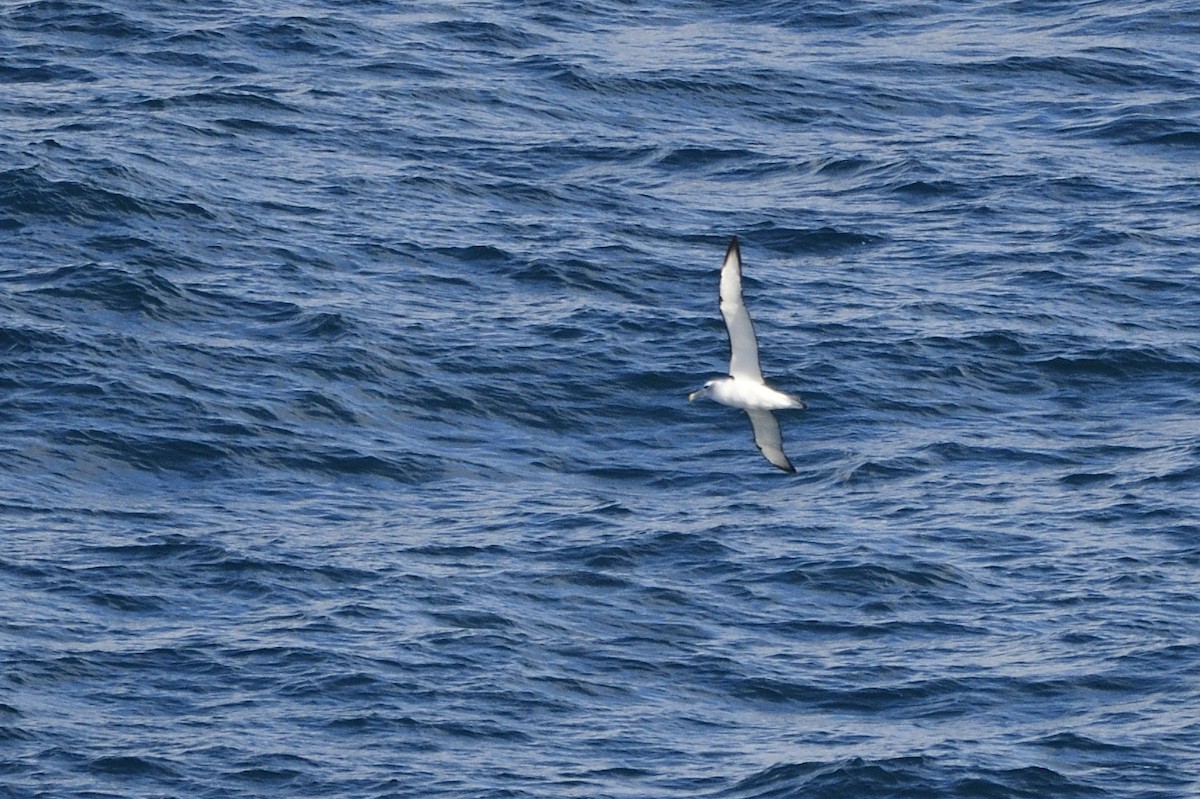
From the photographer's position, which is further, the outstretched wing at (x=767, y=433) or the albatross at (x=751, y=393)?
the outstretched wing at (x=767, y=433)

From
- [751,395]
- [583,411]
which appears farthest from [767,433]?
[583,411]

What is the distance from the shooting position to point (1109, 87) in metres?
81.5

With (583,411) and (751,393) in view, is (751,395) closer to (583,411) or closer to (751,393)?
(751,393)

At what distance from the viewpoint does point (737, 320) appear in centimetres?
4197

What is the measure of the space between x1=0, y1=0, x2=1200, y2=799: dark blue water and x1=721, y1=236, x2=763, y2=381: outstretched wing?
37.5 feet

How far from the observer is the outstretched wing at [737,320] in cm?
4078

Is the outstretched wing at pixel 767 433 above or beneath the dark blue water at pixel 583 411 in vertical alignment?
beneath

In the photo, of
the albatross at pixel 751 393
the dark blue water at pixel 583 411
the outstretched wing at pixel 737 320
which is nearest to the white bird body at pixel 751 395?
the albatross at pixel 751 393

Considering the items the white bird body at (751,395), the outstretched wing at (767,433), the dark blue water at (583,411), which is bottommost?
the outstretched wing at (767,433)

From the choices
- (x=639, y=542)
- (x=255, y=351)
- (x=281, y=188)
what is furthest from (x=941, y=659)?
(x=281, y=188)

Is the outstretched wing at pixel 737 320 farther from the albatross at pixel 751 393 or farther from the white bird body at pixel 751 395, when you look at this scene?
the white bird body at pixel 751 395

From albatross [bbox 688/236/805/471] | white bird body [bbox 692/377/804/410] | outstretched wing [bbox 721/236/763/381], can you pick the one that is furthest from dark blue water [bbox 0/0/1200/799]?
outstretched wing [bbox 721/236/763/381]

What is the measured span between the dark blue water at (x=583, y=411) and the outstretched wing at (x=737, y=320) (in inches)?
450

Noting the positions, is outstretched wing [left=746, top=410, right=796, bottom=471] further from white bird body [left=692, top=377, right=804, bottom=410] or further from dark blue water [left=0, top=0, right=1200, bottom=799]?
dark blue water [left=0, top=0, right=1200, bottom=799]
